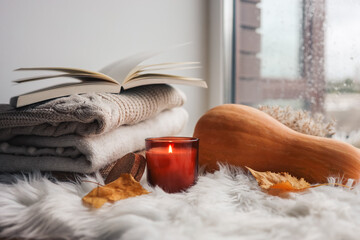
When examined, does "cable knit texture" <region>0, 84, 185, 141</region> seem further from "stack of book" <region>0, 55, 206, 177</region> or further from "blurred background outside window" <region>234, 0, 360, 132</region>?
"blurred background outside window" <region>234, 0, 360, 132</region>

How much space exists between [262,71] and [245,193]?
3.35 feet

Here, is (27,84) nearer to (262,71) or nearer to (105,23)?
(105,23)

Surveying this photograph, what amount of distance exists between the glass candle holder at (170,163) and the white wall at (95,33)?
54 cm

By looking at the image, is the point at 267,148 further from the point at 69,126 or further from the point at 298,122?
the point at 69,126

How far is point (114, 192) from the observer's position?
53 cm

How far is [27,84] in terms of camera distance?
37.9 inches

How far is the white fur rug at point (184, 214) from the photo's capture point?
410 millimetres

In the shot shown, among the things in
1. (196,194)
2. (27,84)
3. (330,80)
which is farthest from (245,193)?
(330,80)

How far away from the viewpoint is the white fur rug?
0.41 meters

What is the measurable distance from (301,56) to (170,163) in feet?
A: 3.10

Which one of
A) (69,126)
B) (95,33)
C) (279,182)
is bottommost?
(279,182)

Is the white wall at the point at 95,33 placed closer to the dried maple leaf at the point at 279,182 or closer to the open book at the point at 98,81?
the open book at the point at 98,81

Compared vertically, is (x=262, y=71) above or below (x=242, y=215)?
above

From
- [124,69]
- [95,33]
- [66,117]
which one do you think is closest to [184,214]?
[66,117]
